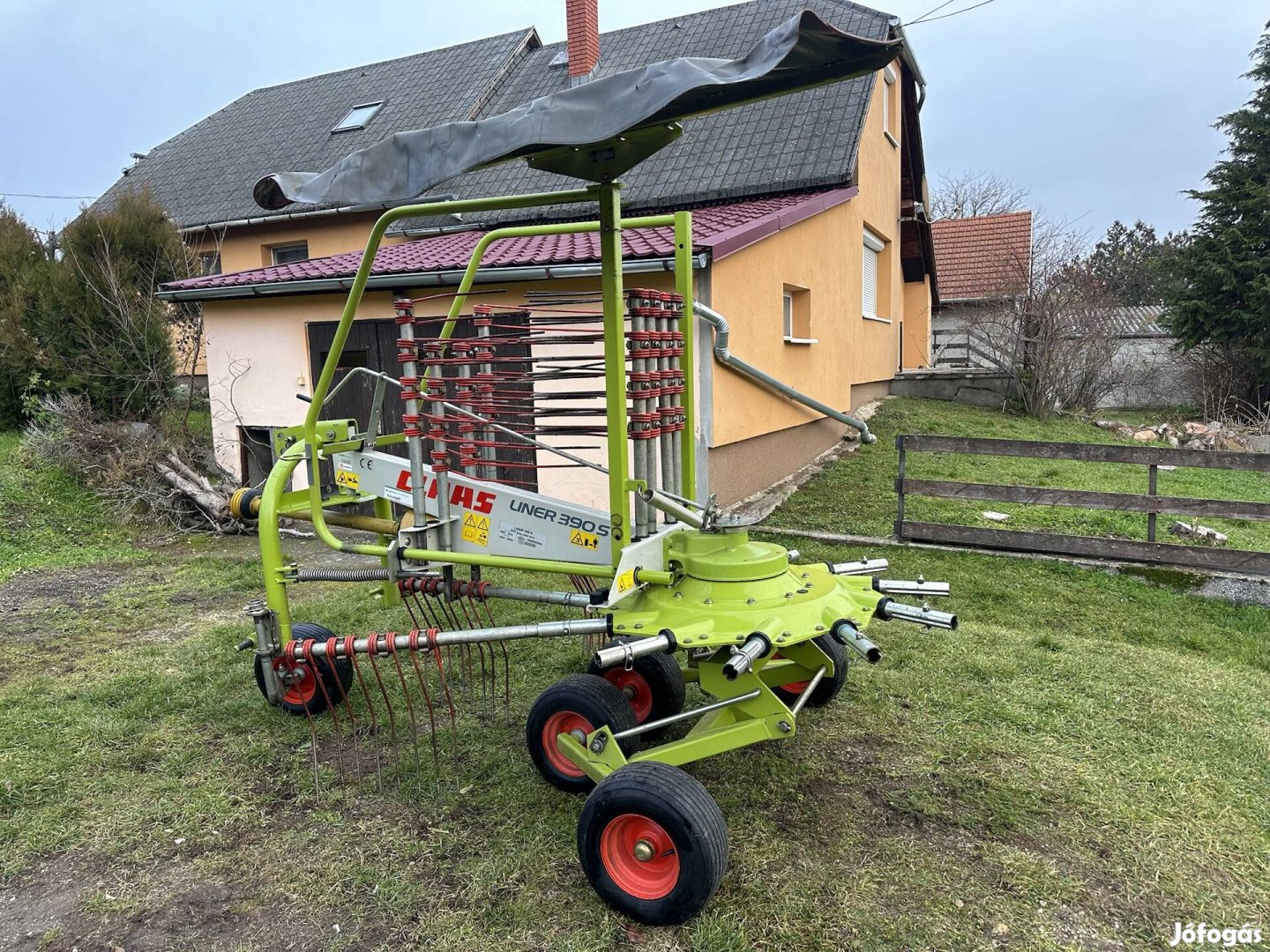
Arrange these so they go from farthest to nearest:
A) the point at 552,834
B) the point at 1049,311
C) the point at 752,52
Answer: the point at 1049,311 → the point at 552,834 → the point at 752,52

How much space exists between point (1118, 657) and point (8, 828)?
17.2 feet

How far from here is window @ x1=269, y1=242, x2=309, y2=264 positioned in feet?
45.4

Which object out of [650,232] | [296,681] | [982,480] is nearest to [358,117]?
[650,232]

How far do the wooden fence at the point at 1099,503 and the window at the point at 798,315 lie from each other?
2.96m

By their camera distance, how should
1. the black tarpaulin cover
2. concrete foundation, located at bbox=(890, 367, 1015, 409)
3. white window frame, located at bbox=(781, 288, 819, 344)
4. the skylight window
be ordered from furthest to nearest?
the skylight window
concrete foundation, located at bbox=(890, 367, 1015, 409)
white window frame, located at bbox=(781, 288, 819, 344)
the black tarpaulin cover

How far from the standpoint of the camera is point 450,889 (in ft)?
8.88

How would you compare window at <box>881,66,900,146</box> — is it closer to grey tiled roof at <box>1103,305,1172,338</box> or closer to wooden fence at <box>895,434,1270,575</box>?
wooden fence at <box>895,434,1270,575</box>

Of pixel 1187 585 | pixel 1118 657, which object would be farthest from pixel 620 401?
pixel 1187 585

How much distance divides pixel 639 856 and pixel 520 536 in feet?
4.09

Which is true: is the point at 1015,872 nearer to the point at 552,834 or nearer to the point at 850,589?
the point at 850,589

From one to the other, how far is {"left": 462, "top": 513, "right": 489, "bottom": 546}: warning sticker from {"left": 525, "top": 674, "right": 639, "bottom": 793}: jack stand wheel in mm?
639

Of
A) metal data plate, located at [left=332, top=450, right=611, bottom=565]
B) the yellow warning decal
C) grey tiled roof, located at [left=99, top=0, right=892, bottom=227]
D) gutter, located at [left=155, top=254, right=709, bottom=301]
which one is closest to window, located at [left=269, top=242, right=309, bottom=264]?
grey tiled roof, located at [left=99, top=0, right=892, bottom=227]

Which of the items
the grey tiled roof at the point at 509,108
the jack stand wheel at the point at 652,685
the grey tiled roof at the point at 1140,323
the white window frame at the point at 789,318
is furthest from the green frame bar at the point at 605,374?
the grey tiled roof at the point at 1140,323

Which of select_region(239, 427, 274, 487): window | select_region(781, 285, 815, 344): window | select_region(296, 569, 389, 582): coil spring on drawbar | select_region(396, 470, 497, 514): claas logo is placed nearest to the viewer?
select_region(396, 470, 497, 514): claas logo
